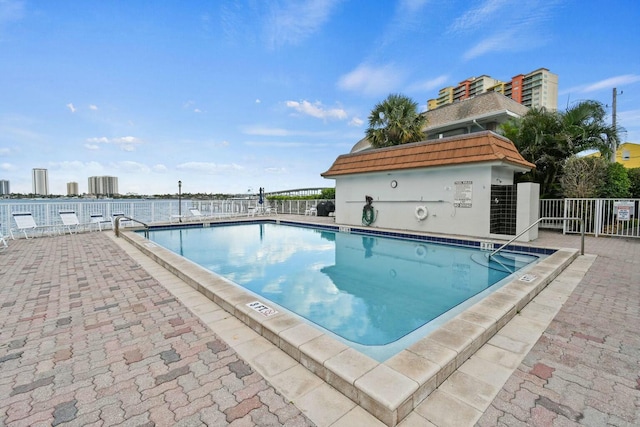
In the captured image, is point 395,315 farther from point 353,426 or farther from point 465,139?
point 465,139

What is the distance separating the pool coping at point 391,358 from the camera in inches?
69.1

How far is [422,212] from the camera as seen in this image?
377 inches

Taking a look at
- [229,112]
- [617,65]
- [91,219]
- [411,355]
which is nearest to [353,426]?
[411,355]

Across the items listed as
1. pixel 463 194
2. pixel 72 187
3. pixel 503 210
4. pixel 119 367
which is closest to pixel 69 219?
pixel 119 367

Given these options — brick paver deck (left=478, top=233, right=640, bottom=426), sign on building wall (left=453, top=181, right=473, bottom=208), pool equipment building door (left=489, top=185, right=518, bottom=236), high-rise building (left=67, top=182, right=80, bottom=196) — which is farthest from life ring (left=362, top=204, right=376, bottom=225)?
high-rise building (left=67, top=182, right=80, bottom=196)

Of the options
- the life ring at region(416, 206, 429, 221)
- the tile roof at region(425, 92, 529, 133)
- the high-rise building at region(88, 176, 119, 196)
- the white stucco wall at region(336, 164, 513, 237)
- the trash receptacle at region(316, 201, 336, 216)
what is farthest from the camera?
the high-rise building at region(88, 176, 119, 196)

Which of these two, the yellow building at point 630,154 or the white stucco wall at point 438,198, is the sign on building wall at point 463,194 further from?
the yellow building at point 630,154

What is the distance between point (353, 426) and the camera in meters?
1.60

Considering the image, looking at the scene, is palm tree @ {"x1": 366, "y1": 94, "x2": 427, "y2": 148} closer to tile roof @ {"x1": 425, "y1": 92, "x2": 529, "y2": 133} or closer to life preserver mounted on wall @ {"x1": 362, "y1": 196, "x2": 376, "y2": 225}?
tile roof @ {"x1": 425, "y1": 92, "x2": 529, "y2": 133}

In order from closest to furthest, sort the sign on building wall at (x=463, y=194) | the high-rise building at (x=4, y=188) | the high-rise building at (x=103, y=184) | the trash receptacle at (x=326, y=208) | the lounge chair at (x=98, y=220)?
the sign on building wall at (x=463, y=194), the lounge chair at (x=98, y=220), the high-rise building at (x=4, y=188), the trash receptacle at (x=326, y=208), the high-rise building at (x=103, y=184)

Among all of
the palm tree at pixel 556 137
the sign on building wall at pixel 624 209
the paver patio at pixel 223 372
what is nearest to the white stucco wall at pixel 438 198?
the sign on building wall at pixel 624 209

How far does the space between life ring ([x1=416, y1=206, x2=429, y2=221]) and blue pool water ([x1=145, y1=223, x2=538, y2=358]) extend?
115 centimetres

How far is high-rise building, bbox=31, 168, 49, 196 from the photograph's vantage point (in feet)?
66.9

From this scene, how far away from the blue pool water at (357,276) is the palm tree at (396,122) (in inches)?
302
